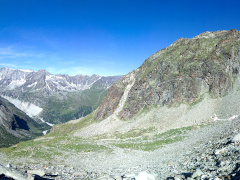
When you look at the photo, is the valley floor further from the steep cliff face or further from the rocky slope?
the steep cliff face

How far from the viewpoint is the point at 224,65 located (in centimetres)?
8875

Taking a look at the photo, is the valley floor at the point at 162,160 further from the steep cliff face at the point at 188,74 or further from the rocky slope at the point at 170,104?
the steep cliff face at the point at 188,74

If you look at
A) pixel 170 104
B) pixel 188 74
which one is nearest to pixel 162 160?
pixel 170 104

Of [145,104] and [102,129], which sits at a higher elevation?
[145,104]

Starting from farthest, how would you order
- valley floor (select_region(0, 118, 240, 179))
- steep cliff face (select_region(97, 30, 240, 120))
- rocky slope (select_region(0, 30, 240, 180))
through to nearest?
steep cliff face (select_region(97, 30, 240, 120)) < rocky slope (select_region(0, 30, 240, 180)) < valley floor (select_region(0, 118, 240, 179))

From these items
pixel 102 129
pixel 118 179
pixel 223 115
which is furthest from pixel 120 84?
pixel 118 179

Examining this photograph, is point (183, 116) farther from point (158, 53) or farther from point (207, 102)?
point (158, 53)

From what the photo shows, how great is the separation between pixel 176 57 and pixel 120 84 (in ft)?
166

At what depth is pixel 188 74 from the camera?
319 ft

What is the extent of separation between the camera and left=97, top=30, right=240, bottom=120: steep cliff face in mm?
87238

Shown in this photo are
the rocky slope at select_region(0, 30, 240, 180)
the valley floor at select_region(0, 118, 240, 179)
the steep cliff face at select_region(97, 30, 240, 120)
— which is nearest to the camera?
the valley floor at select_region(0, 118, 240, 179)

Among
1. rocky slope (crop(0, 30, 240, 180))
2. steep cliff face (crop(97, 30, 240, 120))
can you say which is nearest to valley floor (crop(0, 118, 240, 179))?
rocky slope (crop(0, 30, 240, 180))

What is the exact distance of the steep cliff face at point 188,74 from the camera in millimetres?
87238

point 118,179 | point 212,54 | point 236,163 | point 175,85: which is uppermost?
point 212,54
